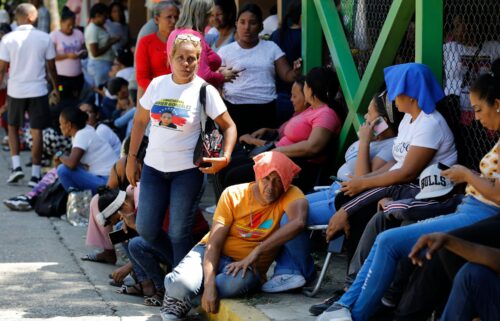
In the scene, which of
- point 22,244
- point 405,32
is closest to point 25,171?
point 22,244

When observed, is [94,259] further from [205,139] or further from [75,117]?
[75,117]

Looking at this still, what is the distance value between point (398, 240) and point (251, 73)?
3876mm

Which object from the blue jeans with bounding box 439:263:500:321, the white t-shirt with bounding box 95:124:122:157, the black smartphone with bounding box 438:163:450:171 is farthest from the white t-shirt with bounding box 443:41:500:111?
the white t-shirt with bounding box 95:124:122:157

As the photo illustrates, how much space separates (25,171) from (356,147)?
23.9 feet

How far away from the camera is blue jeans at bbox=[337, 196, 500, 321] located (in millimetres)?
5574

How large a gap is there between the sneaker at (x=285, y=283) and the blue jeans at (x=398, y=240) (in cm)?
114

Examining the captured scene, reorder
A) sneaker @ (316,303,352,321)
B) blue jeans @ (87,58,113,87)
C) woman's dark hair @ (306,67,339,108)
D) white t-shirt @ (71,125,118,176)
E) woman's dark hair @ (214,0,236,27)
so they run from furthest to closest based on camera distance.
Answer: blue jeans @ (87,58,113,87), white t-shirt @ (71,125,118,176), woman's dark hair @ (214,0,236,27), woman's dark hair @ (306,67,339,108), sneaker @ (316,303,352,321)

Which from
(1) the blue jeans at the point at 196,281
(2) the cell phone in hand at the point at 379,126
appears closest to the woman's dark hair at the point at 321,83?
(2) the cell phone in hand at the point at 379,126

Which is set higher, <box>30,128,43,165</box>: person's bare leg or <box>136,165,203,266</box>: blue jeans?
<box>136,165,203,266</box>: blue jeans

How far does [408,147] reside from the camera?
259 inches

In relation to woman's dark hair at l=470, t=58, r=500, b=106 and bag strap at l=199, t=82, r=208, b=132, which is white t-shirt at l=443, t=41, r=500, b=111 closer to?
woman's dark hair at l=470, t=58, r=500, b=106

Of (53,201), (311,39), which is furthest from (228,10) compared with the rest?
(53,201)

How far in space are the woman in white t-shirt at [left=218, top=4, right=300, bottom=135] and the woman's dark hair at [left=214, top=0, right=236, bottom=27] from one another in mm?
760

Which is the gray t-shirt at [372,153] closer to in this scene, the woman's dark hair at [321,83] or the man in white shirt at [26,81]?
the woman's dark hair at [321,83]
